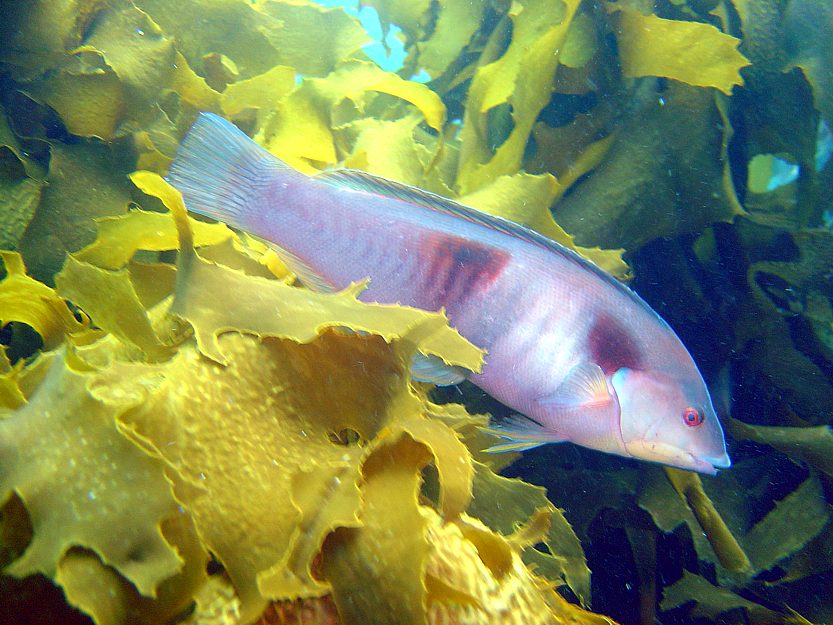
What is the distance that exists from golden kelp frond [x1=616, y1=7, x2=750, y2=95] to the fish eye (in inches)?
56.0

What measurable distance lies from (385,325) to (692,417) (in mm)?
1201

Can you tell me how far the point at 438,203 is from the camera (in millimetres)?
1809

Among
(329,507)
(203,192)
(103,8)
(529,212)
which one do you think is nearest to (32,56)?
(103,8)

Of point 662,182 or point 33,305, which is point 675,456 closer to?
point 662,182

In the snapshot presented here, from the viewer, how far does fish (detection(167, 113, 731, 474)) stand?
5.63ft

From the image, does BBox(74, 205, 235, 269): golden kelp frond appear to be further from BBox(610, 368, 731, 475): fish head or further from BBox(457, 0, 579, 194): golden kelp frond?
BBox(610, 368, 731, 475): fish head

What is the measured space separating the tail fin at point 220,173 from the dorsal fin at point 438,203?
0.19 metres

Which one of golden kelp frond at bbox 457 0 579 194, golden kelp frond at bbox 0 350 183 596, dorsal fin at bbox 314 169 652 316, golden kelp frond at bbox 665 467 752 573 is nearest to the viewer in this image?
golden kelp frond at bbox 0 350 183 596

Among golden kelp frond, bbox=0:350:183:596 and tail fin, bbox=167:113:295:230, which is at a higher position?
tail fin, bbox=167:113:295:230

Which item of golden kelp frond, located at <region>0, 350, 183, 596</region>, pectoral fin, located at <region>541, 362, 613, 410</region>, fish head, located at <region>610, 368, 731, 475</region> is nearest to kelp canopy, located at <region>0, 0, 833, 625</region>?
golden kelp frond, located at <region>0, 350, 183, 596</region>

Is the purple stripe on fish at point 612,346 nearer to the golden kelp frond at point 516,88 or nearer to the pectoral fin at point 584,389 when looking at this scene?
the pectoral fin at point 584,389

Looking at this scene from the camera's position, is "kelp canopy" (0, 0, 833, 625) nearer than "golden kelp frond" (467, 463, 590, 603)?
Yes

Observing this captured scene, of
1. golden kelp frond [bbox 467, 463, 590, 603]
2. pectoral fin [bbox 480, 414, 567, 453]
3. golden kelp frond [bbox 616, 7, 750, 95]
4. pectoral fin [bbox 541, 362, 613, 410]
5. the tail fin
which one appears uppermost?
golden kelp frond [bbox 616, 7, 750, 95]

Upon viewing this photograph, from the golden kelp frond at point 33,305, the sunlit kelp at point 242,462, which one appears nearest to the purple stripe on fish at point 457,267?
the sunlit kelp at point 242,462
